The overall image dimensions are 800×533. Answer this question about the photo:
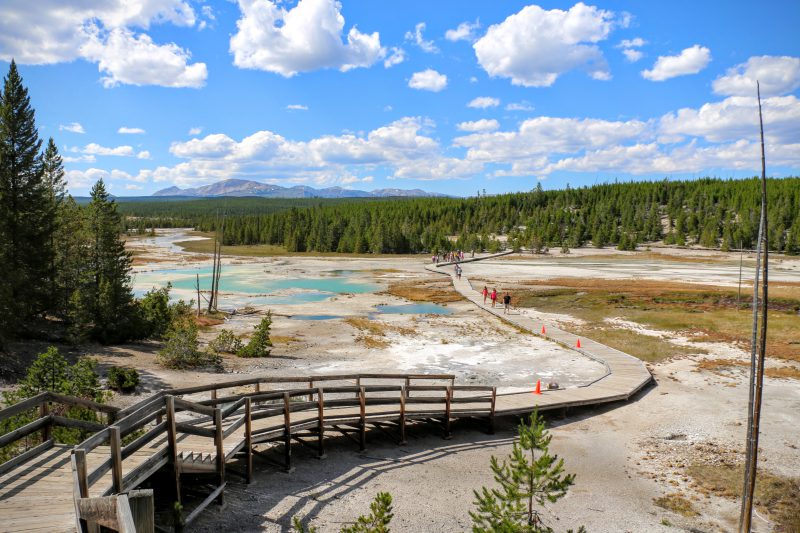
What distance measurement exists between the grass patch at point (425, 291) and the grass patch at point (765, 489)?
111 feet

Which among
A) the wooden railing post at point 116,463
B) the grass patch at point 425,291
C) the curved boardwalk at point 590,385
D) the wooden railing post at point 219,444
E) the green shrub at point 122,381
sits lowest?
the grass patch at point 425,291

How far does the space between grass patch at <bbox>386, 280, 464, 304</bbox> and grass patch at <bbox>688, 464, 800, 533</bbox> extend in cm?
3379

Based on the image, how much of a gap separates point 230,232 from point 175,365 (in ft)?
419

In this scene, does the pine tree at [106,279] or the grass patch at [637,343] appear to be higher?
the pine tree at [106,279]

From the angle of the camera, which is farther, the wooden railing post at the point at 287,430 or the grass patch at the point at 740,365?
the grass patch at the point at 740,365

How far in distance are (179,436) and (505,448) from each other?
939 cm

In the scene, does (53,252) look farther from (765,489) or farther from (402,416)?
(765,489)

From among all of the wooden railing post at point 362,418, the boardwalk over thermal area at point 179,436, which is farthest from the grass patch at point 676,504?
the wooden railing post at point 362,418

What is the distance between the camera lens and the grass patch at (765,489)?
11.6m

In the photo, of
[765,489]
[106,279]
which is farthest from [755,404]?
[106,279]

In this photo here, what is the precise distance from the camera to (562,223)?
139 m

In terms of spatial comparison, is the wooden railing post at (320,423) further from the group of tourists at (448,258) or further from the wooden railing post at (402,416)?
the group of tourists at (448,258)

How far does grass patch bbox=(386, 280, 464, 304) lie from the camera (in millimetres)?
49144

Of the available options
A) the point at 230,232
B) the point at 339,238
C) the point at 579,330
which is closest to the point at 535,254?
the point at 339,238
